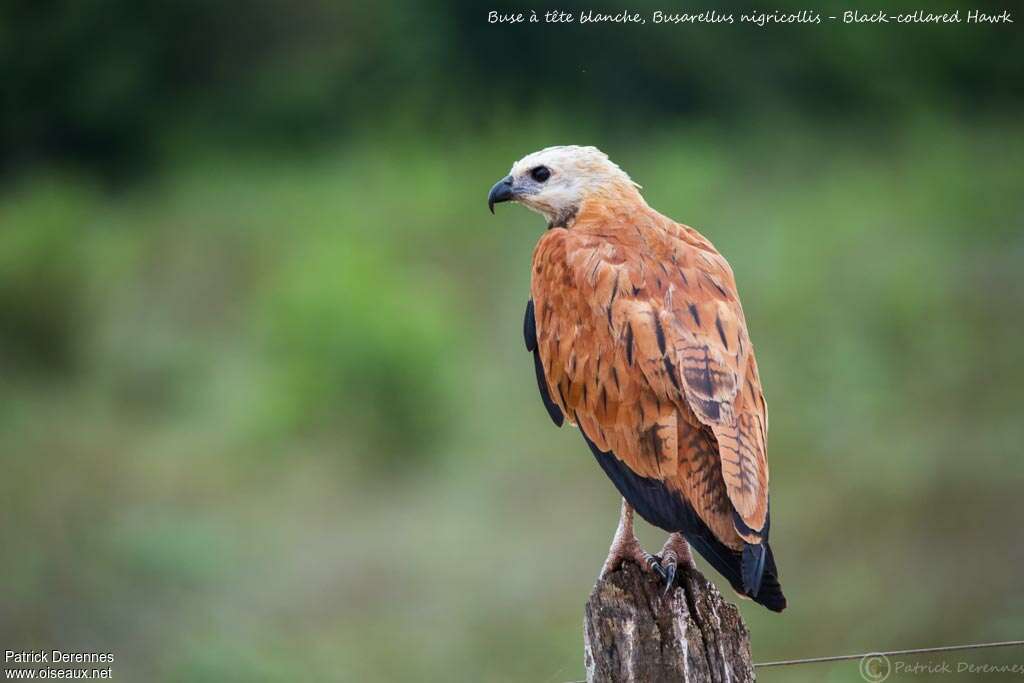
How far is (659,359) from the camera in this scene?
342 centimetres

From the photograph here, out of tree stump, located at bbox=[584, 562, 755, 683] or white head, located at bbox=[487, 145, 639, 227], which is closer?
tree stump, located at bbox=[584, 562, 755, 683]

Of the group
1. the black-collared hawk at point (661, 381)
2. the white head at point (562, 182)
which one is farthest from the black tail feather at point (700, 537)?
the white head at point (562, 182)

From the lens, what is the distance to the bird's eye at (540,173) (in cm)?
425

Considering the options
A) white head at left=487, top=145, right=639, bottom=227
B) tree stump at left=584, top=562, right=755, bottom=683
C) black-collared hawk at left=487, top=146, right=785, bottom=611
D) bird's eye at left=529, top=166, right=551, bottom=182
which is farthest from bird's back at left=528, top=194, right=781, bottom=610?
bird's eye at left=529, top=166, right=551, bottom=182

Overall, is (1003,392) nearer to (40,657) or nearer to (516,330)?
(516,330)

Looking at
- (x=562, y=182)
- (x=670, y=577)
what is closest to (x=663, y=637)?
(x=670, y=577)

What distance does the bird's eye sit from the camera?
13.9 feet

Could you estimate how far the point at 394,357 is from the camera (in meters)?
12.4

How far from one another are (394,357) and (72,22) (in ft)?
21.4

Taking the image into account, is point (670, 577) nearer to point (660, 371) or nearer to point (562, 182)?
point (660, 371)

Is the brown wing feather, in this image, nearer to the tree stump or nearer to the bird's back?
the bird's back

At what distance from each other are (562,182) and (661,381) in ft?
3.40

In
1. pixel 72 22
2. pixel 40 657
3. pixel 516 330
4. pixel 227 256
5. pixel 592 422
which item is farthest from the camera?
pixel 72 22

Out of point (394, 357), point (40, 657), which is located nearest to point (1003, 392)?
point (394, 357)
